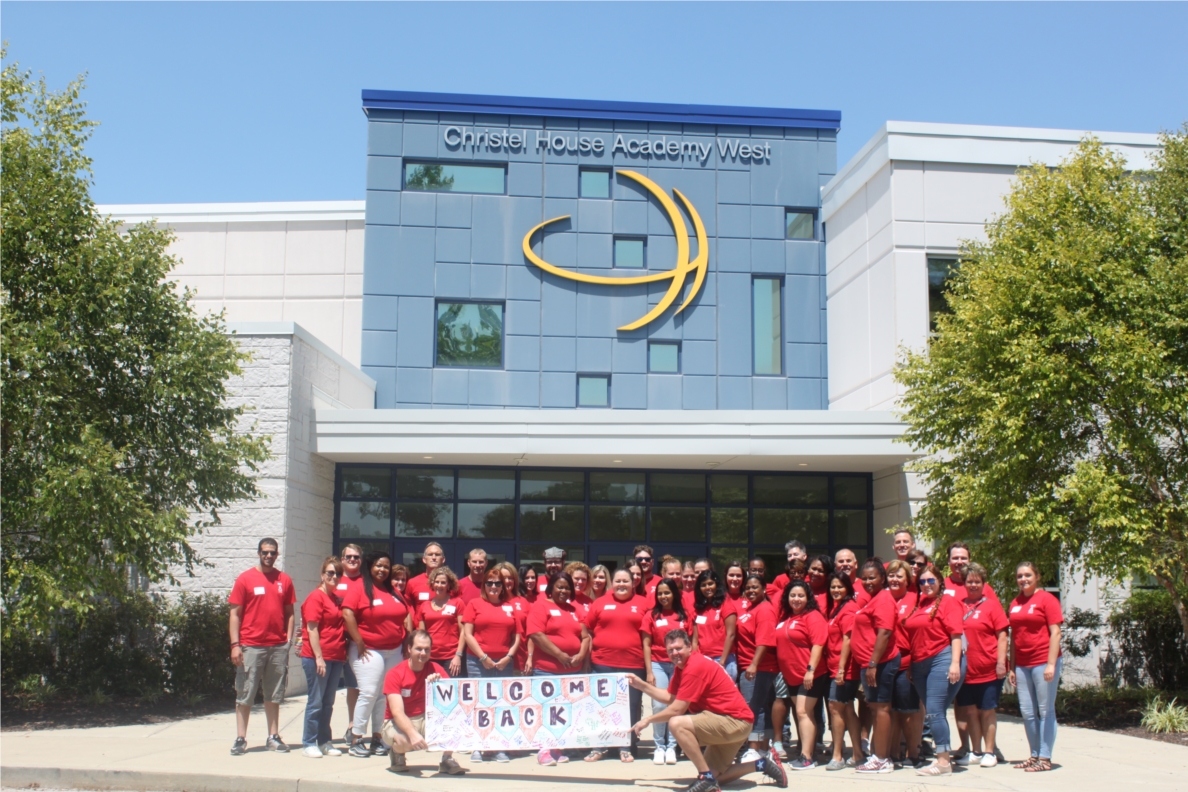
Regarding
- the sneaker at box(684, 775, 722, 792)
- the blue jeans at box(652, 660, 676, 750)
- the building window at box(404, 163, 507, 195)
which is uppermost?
the building window at box(404, 163, 507, 195)

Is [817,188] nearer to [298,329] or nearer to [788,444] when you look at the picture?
[788,444]

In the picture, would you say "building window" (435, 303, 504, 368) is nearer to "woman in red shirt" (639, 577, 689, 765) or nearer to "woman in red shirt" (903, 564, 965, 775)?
"woman in red shirt" (639, 577, 689, 765)

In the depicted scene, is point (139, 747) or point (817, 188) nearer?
point (139, 747)

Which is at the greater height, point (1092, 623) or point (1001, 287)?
point (1001, 287)

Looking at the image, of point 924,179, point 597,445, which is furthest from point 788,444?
point 924,179

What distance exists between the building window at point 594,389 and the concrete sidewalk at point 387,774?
41.3 feet

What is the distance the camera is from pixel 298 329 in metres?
16.3

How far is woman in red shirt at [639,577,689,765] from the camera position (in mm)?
9734

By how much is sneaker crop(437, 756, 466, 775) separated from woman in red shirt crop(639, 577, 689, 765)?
184 centimetres

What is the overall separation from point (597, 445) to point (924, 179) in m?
8.22

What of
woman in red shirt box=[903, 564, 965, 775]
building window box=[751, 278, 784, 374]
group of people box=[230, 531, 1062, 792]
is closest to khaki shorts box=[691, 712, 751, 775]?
group of people box=[230, 531, 1062, 792]

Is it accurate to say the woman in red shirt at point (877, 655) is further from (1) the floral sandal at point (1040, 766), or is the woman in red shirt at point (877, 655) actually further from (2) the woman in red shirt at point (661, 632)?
(2) the woman in red shirt at point (661, 632)

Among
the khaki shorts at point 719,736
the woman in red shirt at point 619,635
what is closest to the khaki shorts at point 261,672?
the woman in red shirt at point 619,635

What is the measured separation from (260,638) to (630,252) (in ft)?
47.6
